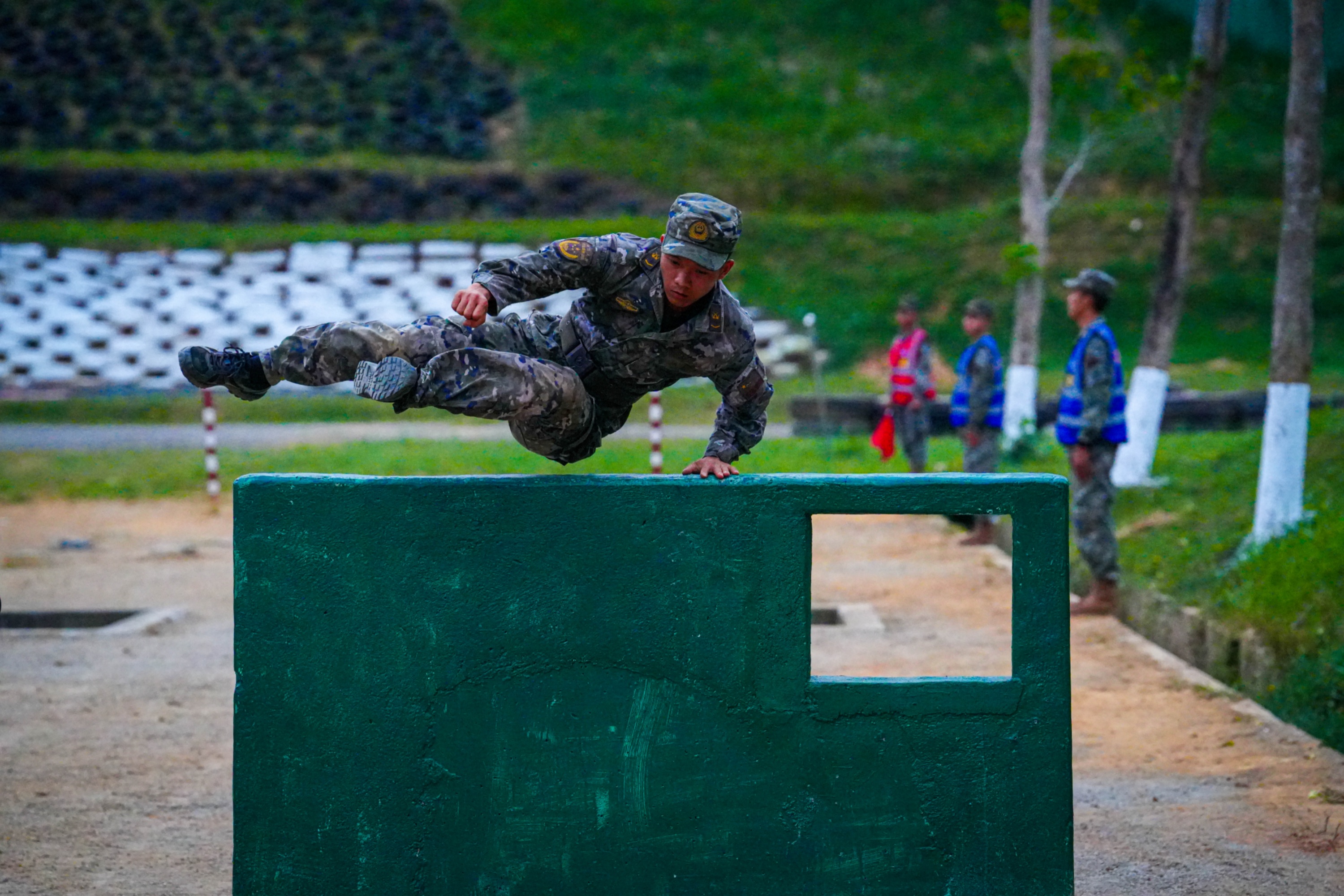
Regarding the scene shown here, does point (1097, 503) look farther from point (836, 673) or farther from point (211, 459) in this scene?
point (211, 459)

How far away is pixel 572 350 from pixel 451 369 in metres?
0.60

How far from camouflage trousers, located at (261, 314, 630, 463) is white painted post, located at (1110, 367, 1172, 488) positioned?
7771mm

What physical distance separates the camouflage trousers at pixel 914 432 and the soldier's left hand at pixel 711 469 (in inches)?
331

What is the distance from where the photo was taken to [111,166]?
24781 millimetres

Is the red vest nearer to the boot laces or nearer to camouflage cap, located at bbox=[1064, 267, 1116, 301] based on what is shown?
camouflage cap, located at bbox=[1064, 267, 1116, 301]

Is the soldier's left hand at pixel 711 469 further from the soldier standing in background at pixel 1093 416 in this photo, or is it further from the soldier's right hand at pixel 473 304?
the soldier standing in background at pixel 1093 416

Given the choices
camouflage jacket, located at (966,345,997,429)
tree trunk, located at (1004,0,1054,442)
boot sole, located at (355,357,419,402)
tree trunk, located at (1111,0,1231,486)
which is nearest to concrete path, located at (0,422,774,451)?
tree trunk, located at (1004,0,1054,442)

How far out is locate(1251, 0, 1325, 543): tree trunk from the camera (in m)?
8.00

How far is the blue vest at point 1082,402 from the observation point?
8.16m

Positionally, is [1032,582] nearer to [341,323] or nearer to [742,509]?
[742,509]

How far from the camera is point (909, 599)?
935 centimetres

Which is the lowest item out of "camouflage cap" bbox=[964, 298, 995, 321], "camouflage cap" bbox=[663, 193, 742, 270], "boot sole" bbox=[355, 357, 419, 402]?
"boot sole" bbox=[355, 357, 419, 402]

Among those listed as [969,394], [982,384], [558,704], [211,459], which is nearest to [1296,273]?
[982,384]

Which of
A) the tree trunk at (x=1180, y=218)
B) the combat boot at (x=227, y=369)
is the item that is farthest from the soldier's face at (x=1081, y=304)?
the combat boot at (x=227, y=369)
